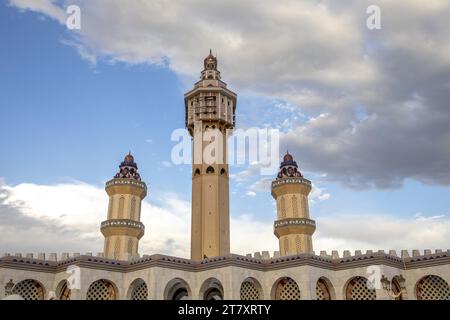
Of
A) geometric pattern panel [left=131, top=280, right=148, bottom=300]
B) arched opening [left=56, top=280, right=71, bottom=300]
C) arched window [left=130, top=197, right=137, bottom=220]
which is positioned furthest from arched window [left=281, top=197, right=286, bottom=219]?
arched opening [left=56, top=280, right=71, bottom=300]

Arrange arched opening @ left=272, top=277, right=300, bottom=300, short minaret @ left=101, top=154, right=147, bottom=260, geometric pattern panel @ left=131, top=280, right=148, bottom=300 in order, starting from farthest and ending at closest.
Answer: short minaret @ left=101, top=154, right=147, bottom=260, geometric pattern panel @ left=131, top=280, right=148, bottom=300, arched opening @ left=272, top=277, right=300, bottom=300

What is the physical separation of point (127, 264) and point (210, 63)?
25.9m

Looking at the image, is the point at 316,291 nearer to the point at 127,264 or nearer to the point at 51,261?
the point at 127,264

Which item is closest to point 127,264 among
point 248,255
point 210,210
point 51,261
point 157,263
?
point 157,263

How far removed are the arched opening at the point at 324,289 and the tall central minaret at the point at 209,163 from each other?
11298 mm

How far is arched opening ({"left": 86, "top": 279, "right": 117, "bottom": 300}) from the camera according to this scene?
34312 millimetres

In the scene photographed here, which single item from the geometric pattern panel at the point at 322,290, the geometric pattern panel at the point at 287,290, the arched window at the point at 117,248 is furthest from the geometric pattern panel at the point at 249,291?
the arched window at the point at 117,248

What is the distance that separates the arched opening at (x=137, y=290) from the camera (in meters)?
35.3

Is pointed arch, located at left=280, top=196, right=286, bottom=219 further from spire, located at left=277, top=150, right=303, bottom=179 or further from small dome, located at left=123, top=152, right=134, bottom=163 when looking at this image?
small dome, located at left=123, top=152, right=134, bottom=163

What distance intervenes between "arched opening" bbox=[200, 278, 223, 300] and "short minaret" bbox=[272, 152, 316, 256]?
1066 centimetres

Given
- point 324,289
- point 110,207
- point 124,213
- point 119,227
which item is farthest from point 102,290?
point 110,207

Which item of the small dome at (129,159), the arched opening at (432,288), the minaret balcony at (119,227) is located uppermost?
the small dome at (129,159)

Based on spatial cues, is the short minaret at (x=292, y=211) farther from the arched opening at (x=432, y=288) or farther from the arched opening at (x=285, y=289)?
the arched opening at (x=432, y=288)

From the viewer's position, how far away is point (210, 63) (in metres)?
54.1
